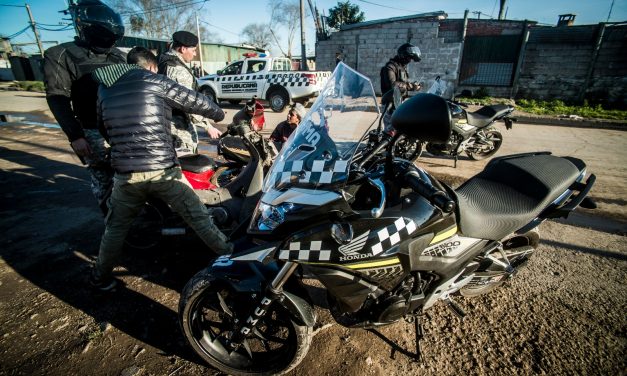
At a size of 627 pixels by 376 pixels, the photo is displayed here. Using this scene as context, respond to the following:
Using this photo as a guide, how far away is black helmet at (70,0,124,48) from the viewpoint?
8.50 feet

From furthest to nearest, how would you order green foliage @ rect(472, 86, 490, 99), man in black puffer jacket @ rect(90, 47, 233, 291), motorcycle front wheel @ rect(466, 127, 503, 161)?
green foliage @ rect(472, 86, 490, 99), motorcycle front wheel @ rect(466, 127, 503, 161), man in black puffer jacket @ rect(90, 47, 233, 291)

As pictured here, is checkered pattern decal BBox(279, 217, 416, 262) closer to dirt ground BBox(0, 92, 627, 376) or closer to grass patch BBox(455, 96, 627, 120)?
dirt ground BBox(0, 92, 627, 376)

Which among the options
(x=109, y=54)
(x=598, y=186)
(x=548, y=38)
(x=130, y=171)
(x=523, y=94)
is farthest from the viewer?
(x=523, y=94)

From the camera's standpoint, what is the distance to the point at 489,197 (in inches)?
67.2

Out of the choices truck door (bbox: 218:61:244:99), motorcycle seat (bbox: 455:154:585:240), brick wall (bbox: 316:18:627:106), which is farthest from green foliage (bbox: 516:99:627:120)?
truck door (bbox: 218:61:244:99)

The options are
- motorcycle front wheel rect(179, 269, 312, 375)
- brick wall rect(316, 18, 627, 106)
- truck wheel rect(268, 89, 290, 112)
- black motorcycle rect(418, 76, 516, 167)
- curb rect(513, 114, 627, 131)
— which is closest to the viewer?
motorcycle front wheel rect(179, 269, 312, 375)

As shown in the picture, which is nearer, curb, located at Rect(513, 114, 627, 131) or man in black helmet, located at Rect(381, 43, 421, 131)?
man in black helmet, located at Rect(381, 43, 421, 131)

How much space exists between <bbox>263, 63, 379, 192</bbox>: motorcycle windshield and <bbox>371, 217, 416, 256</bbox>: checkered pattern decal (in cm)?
31

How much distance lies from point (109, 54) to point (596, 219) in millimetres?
5464

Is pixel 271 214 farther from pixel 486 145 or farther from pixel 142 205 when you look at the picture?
pixel 486 145

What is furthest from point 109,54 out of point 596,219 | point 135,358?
point 596,219

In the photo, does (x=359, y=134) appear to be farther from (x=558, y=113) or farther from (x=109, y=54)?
(x=558, y=113)

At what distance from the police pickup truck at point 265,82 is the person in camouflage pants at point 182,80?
22.8 feet

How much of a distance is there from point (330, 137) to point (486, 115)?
4.43 meters
